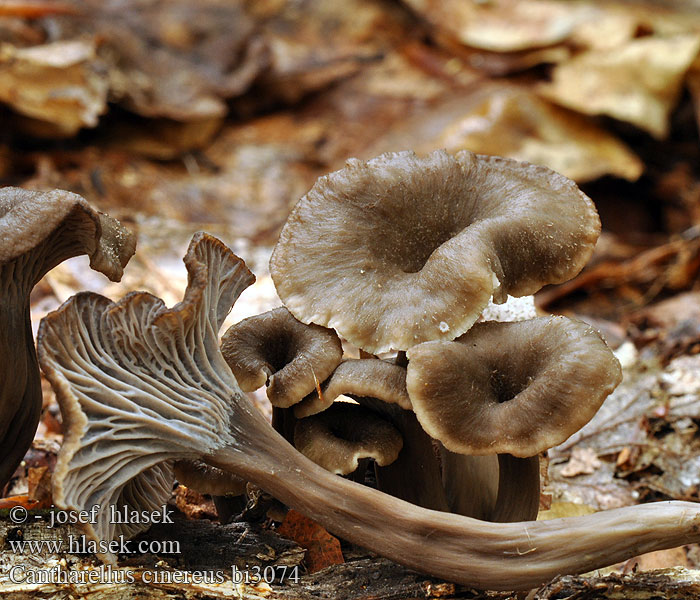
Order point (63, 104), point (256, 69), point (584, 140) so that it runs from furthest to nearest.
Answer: point (256, 69) → point (584, 140) → point (63, 104)

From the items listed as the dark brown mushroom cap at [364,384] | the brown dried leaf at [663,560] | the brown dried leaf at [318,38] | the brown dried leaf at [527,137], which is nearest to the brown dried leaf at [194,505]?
the dark brown mushroom cap at [364,384]

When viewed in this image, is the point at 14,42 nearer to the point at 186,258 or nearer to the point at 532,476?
the point at 186,258

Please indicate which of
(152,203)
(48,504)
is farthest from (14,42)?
(48,504)

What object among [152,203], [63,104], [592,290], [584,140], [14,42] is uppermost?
[14,42]

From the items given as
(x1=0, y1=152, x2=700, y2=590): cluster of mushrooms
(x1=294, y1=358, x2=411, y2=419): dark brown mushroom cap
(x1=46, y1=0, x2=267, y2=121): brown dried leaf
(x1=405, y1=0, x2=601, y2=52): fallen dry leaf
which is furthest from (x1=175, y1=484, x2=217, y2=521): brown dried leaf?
(x1=405, y1=0, x2=601, y2=52): fallen dry leaf

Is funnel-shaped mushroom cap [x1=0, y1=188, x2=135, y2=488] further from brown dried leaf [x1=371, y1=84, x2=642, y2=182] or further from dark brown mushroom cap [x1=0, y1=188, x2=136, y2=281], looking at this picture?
brown dried leaf [x1=371, y1=84, x2=642, y2=182]

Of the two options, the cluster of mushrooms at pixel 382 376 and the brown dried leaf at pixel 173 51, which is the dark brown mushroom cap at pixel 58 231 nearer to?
the cluster of mushrooms at pixel 382 376

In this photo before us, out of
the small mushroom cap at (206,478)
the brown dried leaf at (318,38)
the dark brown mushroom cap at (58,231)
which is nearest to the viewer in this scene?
the dark brown mushroom cap at (58,231)
